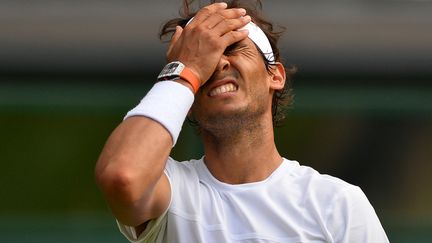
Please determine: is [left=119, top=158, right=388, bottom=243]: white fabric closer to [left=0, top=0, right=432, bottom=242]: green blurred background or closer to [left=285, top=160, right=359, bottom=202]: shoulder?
[left=285, top=160, right=359, bottom=202]: shoulder

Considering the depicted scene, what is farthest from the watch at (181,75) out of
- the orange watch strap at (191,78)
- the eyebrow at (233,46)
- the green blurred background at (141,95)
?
the green blurred background at (141,95)

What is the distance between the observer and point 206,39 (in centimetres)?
289

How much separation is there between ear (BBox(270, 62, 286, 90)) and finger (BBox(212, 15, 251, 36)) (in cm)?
21

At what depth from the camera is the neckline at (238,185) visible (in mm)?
2986

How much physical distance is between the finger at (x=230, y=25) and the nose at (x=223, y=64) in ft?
0.24

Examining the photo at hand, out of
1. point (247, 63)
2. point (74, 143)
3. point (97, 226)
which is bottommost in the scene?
point (97, 226)

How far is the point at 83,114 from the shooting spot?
20.4 ft

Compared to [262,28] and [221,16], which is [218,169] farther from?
[262,28]

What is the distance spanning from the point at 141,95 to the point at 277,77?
3.01 m

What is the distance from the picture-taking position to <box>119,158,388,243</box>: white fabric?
9.34 feet

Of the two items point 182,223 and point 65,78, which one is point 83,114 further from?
point 182,223

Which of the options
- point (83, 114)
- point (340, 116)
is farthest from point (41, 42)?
point (340, 116)

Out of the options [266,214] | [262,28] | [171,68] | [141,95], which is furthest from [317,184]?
[141,95]

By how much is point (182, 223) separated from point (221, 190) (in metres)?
0.17
